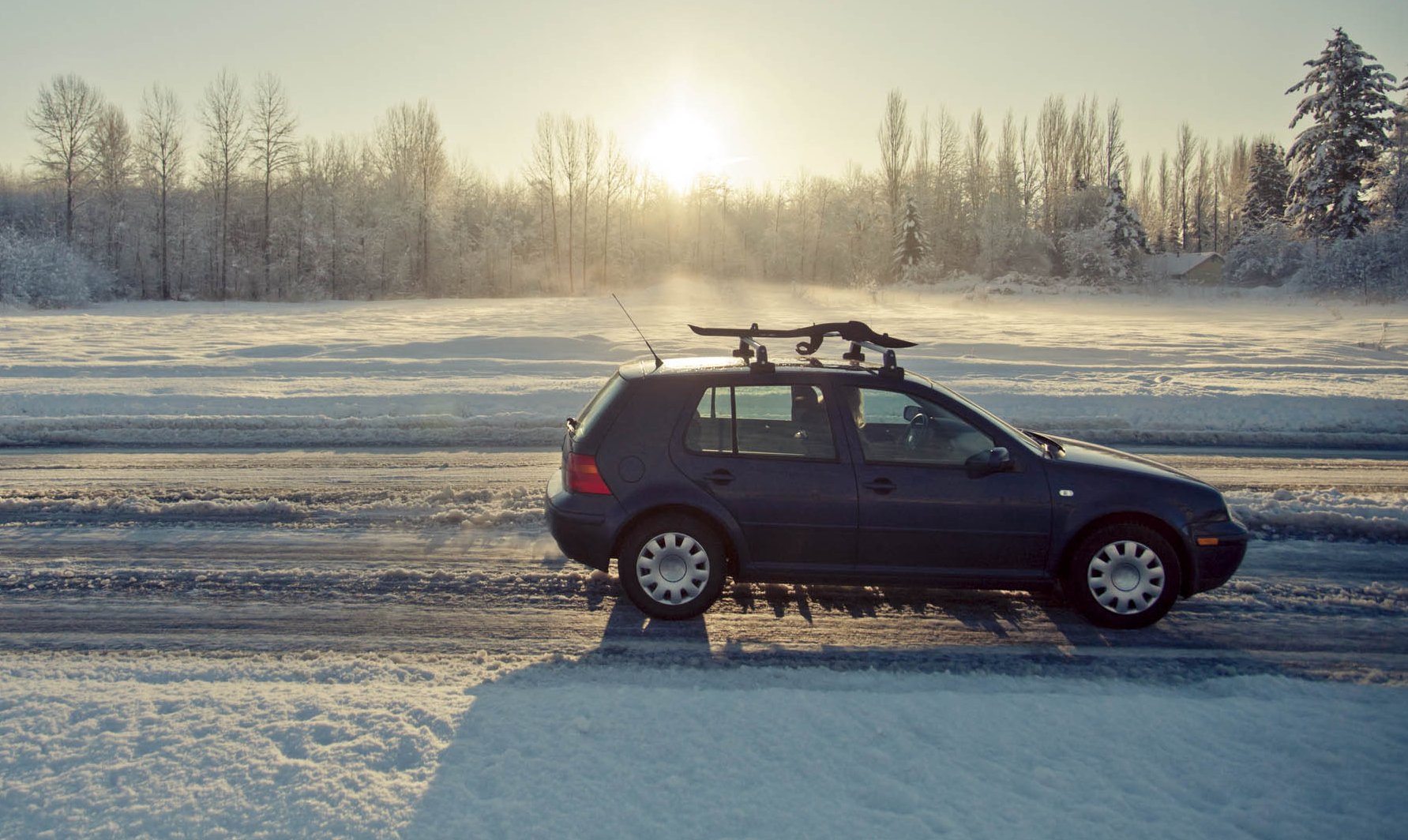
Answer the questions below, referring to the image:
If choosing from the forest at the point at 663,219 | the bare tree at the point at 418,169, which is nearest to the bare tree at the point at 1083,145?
the forest at the point at 663,219

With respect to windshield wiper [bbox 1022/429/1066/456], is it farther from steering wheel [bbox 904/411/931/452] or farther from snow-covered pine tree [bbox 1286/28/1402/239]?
snow-covered pine tree [bbox 1286/28/1402/239]

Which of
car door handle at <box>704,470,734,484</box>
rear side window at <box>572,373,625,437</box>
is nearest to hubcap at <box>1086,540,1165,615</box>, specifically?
car door handle at <box>704,470,734,484</box>

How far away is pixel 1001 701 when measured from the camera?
4.41 m

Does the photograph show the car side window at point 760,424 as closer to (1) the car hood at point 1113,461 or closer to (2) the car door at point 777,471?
(2) the car door at point 777,471

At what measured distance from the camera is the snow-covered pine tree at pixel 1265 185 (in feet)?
231

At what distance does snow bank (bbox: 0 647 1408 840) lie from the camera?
11.1 feet

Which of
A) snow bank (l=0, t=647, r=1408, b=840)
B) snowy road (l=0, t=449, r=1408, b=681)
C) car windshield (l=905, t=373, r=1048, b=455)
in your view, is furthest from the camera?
car windshield (l=905, t=373, r=1048, b=455)

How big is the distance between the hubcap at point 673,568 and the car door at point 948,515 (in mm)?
996

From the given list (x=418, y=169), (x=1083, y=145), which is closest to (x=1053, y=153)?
(x=1083, y=145)

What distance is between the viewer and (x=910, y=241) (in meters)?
71.3

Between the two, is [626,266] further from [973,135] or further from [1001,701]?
[1001,701]

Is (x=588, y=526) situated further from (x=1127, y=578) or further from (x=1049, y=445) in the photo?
(x=1127, y=578)

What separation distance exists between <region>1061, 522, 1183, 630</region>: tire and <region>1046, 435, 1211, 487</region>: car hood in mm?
410

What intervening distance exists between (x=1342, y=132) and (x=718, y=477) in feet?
196
